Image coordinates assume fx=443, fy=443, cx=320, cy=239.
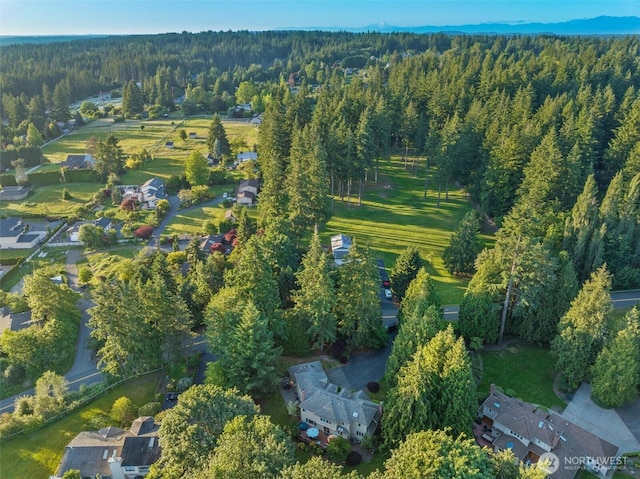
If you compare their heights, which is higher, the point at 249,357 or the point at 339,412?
the point at 249,357

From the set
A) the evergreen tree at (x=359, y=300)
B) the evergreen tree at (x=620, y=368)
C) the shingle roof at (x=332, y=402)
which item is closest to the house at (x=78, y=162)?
the evergreen tree at (x=359, y=300)

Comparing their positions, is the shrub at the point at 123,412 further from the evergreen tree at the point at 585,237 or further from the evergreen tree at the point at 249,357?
the evergreen tree at the point at 585,237

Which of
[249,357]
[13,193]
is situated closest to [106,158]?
[13,193]

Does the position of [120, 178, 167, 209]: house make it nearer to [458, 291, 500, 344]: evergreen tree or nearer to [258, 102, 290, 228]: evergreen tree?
[258, 102, 290, 228]: evergreen tree

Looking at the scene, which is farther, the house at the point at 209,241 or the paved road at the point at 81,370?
the house at the point at 209,241

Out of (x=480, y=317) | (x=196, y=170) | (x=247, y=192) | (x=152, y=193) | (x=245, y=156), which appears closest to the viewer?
(x=480, y=317)

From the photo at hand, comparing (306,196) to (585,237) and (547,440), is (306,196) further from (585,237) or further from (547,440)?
(547,440)

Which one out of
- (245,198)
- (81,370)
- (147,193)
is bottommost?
(81,370)
